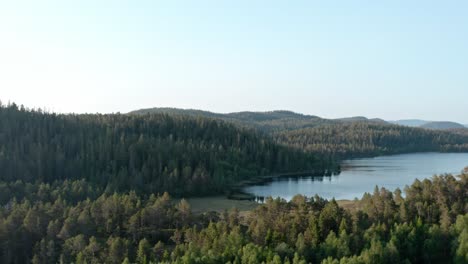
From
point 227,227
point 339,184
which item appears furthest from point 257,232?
point 339,184

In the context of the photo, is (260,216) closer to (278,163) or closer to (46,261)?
(46,261)

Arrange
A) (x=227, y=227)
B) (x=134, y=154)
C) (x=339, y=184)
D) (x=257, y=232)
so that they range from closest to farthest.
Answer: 1. (x=257, y=232)
2. (x=227, y=227)
3. (x=339, y=184)
4. (x=134, y=154)

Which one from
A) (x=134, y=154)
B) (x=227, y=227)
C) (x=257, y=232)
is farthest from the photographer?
(x=134, y=154)

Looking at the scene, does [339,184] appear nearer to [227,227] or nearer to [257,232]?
[227,227]

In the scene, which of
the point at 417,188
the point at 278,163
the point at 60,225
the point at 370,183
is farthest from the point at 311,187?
the point at 60,225

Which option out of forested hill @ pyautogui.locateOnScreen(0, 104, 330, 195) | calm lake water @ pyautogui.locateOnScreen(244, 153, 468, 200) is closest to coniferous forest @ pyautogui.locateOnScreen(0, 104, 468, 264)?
forested hill @ pyautogui.locateOnScreen(0, 104, 330, 195)

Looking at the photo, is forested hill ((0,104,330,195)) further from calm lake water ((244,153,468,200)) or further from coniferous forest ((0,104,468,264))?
calm lake water ((244,153,468,200))

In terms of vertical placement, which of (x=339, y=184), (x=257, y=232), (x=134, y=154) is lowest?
(x=339, y=184)
